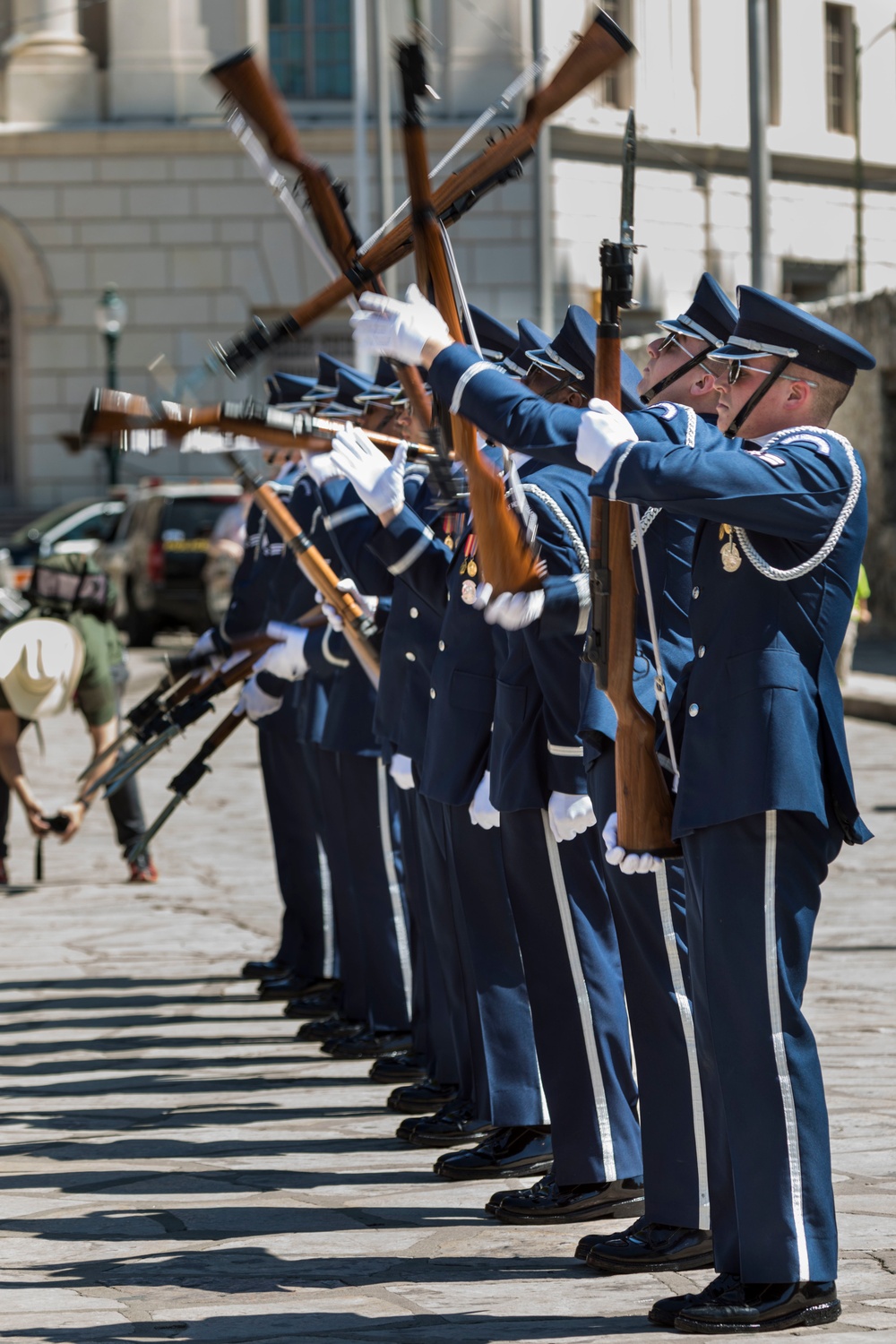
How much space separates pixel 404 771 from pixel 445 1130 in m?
1.01

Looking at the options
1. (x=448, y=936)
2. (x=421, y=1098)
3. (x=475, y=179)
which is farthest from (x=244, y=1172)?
(x=475, y=179)

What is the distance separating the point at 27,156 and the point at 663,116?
881 cm

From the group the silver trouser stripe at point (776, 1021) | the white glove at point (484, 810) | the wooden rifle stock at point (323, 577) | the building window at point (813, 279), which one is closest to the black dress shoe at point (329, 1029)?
the wooden rifle stock at point (323, 577)

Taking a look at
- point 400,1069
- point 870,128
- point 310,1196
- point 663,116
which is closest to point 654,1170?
point 310,1196

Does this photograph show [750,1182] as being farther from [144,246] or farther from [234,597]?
[144,246]

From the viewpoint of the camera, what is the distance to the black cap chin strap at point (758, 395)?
14.4 ft

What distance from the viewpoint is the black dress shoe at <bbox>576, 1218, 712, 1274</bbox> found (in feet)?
15.2

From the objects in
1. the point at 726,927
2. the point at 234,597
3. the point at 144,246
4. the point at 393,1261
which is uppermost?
the point at 144,246

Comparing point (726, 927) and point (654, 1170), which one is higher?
point (726, 927)

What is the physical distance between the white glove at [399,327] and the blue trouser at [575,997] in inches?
50.1

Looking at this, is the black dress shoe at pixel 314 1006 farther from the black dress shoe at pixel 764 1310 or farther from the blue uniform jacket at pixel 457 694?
Result: the black dress shoe at pixel 764 1310

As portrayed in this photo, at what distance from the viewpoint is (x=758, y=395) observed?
175 inches

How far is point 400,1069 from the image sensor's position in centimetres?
656

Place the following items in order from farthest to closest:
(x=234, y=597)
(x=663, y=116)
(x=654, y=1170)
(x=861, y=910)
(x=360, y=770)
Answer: (x=663, y=116) → (x=861, y=910) → (x=234, y=597) → (x=360, y=770) → (x=654, y=1170)
